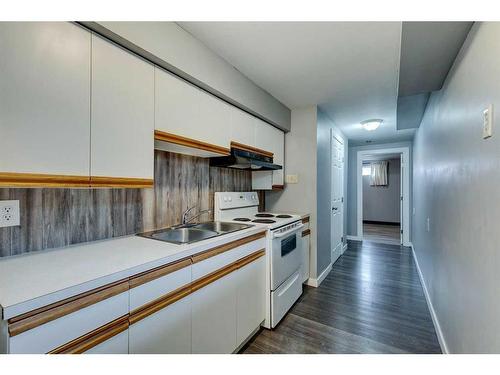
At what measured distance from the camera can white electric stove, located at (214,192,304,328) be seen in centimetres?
200

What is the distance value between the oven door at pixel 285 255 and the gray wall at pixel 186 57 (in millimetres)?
1290

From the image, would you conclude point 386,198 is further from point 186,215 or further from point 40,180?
point 40,180

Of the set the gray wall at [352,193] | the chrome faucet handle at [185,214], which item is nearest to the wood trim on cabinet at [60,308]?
the chrome faucet handle at [185,214]

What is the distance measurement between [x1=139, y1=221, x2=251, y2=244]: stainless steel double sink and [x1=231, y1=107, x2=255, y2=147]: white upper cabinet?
80 centimetres

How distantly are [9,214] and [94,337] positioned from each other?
73cm

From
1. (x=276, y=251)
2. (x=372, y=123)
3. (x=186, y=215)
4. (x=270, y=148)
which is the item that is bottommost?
(x=276, y=251)

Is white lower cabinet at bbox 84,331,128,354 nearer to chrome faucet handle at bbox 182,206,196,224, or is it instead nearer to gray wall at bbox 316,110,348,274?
chrome faucet handle at bbox 182,206,196,224

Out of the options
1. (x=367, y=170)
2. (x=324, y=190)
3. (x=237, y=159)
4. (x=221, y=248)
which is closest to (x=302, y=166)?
(x=324, y=190)

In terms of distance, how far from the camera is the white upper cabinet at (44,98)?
2.91 ft

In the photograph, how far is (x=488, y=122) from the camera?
0.99m

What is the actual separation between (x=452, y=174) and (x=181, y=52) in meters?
2.03

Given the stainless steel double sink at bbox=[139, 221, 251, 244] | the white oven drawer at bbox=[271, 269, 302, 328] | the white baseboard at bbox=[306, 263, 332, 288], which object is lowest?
the white baseboard at bbox=[306, 263, 332, 288]

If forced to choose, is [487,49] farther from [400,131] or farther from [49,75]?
[400,131]

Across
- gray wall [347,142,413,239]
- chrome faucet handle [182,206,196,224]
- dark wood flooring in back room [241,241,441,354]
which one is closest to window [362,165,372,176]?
gray wall [347,142,413,239]
